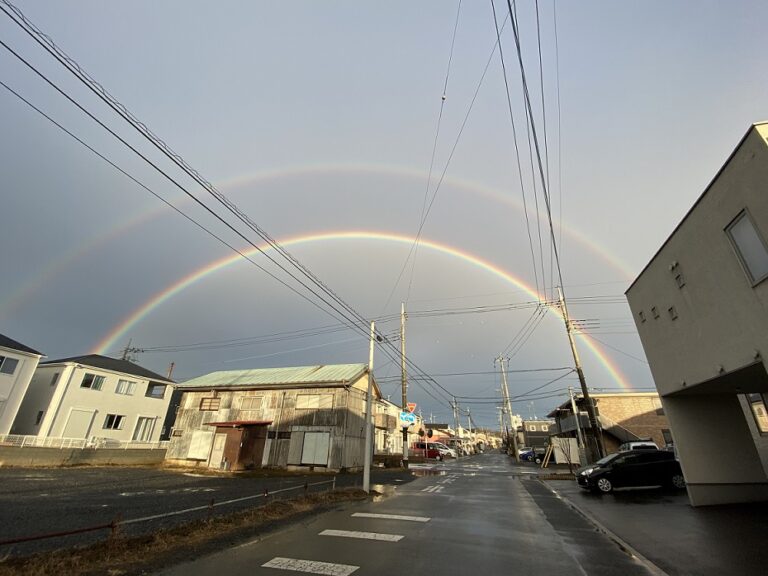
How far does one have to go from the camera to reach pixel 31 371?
2688 centimetres

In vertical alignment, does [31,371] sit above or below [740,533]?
above

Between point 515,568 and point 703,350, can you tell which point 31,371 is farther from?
point 703,350

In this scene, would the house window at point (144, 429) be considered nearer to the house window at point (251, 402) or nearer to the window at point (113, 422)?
the window at point (113, 422)

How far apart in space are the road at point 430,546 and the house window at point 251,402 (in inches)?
790

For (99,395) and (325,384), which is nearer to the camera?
(325,384)

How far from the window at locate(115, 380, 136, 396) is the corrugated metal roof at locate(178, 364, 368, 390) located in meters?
5.67

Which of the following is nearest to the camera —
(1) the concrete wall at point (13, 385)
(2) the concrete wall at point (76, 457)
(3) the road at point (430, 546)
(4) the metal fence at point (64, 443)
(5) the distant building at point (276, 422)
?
(3) the road at point (430, 546)

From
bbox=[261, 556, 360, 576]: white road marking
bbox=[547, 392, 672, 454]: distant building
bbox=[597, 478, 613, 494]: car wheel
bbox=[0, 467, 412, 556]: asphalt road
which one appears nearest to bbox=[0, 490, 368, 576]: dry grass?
bbox=[0, 467, 412, 556]: asphalt road

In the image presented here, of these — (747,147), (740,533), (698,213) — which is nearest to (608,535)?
(740,533)

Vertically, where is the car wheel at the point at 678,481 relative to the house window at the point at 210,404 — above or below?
below

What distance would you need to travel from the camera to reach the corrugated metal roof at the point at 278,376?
2884 centimetres

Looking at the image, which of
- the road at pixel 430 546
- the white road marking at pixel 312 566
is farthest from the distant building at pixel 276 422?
the white road marking at pixel 312 566

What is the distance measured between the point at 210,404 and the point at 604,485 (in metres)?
28.6

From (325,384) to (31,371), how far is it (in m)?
22.1
